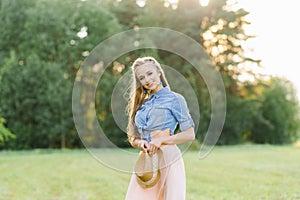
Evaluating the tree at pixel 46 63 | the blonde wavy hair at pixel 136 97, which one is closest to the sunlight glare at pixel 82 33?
the tree at pixel 46 63

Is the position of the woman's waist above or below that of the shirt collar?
below

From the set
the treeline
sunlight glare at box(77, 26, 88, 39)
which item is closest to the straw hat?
the treeline

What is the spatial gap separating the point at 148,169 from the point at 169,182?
18cm

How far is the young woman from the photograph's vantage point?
3.80 m

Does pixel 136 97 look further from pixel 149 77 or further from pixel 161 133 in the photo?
pixel 161 133

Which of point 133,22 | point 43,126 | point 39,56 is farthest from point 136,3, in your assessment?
point 43,126

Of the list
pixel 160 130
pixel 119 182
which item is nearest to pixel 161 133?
pixel 160 130

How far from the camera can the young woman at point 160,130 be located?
12.5 ft

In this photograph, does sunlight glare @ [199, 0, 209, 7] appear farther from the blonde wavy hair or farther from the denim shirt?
the denim shirt

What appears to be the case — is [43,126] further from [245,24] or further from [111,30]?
[245,24]

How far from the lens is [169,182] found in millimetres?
3826

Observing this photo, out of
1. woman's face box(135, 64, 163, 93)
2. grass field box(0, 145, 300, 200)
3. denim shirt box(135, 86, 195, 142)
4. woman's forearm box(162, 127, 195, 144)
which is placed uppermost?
woman's face box(135, 64, 163, 93)

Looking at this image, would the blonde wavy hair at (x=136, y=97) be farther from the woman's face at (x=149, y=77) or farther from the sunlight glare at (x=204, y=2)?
the sunlight glare at (x=204, y=2)

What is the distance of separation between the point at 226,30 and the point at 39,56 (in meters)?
10.9
